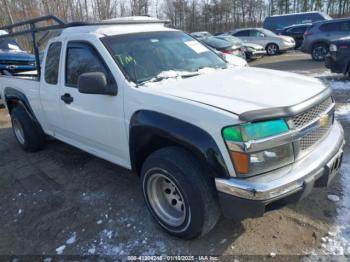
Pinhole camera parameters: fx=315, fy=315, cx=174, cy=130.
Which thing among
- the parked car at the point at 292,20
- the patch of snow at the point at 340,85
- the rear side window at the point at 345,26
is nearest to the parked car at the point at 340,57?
the patch of snow at the point at 340,85

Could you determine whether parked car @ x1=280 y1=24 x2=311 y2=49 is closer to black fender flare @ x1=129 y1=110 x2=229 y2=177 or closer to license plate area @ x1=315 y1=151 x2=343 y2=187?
license plate area @ x1=315 y1=151 x2=343 y2=187

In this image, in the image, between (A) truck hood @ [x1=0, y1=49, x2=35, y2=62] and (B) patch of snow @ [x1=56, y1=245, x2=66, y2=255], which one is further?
(A) truck hood @ [x1=0, y1=49, x2=35, y2=62]

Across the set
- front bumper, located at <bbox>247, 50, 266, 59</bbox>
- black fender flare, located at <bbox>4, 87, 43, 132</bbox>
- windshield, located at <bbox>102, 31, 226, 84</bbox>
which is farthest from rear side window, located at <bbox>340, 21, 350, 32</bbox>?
black fender flare, located at <bbox>4, 87, 43, 132</bbox>

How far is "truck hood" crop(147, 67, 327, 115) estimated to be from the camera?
2.40 m

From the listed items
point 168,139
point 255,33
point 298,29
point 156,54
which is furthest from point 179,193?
point 298,29

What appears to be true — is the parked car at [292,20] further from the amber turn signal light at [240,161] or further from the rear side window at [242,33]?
the amber turn signal light at [240,161]

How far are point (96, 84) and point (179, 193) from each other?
1.26 m

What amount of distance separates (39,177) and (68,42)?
1.97m

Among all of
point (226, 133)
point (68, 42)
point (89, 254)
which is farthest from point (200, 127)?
point (68, 42)

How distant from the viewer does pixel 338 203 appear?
10.6 feet

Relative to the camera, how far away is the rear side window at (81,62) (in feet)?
10.8

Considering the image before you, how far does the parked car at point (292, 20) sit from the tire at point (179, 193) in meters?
23.3

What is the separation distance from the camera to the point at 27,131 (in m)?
5.09

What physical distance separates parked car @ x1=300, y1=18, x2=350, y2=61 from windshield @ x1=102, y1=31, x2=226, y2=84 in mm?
11432
